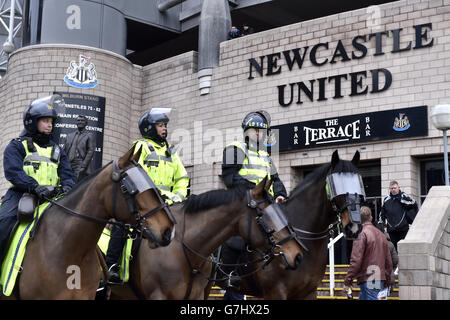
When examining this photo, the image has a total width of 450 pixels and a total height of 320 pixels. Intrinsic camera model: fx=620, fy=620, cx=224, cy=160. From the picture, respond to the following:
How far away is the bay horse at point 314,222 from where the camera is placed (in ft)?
23.9

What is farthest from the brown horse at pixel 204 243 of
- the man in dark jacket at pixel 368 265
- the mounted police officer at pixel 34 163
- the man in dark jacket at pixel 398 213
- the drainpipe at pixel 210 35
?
the drainpipe at pixel 210 35

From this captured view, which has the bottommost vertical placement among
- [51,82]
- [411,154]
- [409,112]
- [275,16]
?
[411,154]

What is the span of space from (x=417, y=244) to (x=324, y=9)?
16377mm

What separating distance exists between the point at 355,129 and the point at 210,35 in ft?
20.7

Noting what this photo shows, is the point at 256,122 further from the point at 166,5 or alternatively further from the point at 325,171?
the point at 166,5

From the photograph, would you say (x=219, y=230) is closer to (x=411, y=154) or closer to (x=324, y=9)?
(x=411, y=154)

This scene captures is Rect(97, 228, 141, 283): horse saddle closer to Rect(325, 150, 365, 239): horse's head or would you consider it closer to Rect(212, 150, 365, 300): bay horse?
Rect(212, 150, 365, 300): bay horse

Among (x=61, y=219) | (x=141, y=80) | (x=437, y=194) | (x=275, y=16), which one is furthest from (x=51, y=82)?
(x=61, y=219)

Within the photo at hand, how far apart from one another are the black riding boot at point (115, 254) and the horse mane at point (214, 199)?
79 cm

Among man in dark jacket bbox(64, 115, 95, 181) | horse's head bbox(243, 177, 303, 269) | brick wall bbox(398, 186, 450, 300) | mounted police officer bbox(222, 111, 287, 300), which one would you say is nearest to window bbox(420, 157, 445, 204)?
brick wall bbox(398, 186, 450, 300)

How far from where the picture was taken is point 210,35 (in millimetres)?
20453

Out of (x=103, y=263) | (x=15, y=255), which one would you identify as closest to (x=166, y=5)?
(x=103, y=263)

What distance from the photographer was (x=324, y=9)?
2350 cm

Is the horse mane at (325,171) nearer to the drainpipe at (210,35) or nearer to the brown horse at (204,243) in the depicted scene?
the brown horse at (204,243)
